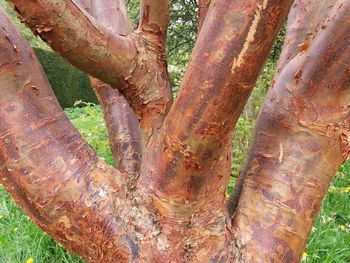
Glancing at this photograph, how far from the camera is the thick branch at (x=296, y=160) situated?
43.1 inches

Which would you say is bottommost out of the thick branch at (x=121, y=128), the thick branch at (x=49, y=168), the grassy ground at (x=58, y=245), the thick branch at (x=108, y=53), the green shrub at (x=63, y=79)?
the green shrub at (x=63, y=79)

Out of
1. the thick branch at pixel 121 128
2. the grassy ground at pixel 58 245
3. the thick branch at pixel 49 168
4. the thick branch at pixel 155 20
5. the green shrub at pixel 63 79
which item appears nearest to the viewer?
the thick branch at pixel 49 168

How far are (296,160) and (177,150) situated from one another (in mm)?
320

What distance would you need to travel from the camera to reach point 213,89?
0.93m

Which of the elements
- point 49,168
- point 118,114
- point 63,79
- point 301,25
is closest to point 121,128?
A: point 118,114

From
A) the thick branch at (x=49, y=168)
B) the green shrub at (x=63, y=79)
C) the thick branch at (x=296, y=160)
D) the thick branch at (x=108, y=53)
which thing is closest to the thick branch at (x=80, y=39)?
the thick branch at (x=108, y=53)

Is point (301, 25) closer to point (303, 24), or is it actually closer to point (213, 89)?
point (303, 24)

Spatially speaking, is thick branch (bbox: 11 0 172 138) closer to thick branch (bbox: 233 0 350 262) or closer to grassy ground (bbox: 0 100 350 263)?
thick branch (bbox: 233 0 350 262)

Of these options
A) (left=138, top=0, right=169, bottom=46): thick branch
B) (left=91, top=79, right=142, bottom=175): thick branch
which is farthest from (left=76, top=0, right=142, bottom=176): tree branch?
(left=138, top=0, right=169, bottom=46): thick branch

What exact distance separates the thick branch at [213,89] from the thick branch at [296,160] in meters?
0.18

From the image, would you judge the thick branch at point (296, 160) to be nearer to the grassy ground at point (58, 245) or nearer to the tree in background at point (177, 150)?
the tree in background at point (177, 150)

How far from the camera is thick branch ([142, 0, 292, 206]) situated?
2.87 ft

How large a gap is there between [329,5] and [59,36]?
32.0 inches

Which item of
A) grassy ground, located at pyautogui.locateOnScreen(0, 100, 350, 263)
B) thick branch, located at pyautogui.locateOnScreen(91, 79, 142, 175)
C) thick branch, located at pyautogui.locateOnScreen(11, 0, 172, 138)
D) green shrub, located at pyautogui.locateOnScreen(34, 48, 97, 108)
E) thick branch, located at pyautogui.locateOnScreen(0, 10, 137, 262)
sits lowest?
green shrub, located at pyautogui.locateOnScreen(34, 48, 97, 108)
